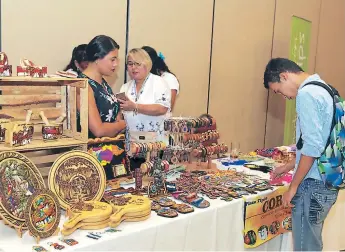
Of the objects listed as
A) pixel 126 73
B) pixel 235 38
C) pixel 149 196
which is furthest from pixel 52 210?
pixel 235 38

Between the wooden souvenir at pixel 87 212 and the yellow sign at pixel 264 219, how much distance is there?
81cm

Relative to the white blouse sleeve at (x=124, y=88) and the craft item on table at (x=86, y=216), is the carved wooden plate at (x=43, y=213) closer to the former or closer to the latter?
the craft item on table at (x=86, y=216)

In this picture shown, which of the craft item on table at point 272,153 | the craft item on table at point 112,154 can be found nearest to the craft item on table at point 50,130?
the craft item on table at point 112,154

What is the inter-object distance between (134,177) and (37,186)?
61cm

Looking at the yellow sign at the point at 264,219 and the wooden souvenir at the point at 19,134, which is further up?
the wooden souvenir at the point at 19,134

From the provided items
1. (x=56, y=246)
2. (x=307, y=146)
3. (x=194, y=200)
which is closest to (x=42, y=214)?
(x=56, y=246)

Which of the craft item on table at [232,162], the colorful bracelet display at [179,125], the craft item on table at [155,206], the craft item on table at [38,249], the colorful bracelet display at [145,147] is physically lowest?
the craft item on table at [38,249]

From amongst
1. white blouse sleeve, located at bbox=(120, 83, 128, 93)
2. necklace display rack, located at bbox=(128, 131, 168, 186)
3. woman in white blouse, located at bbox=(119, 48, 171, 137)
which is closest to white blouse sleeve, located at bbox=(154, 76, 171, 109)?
woman in white blouse, located at bbox=(119, 48, 171, 137)

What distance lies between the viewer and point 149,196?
201cm

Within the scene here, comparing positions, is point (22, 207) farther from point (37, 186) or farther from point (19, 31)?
point (19, 31)

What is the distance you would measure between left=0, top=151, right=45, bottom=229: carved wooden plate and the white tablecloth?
0.09 metres

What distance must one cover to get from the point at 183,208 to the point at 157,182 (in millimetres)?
238

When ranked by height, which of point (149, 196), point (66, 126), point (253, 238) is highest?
point (66, 126)

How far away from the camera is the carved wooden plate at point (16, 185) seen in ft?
4.96
